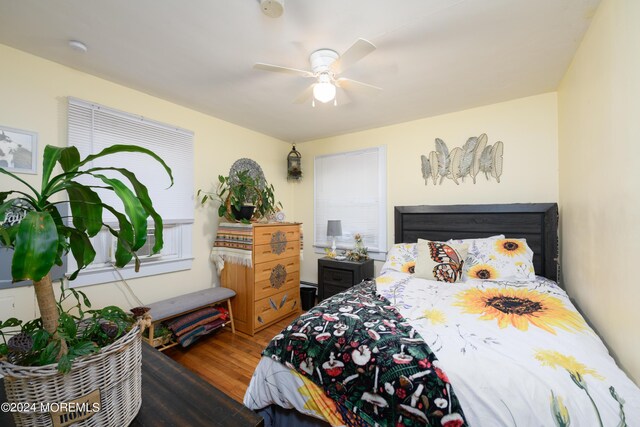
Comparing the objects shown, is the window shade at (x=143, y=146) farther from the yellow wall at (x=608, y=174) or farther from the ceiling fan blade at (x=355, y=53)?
the yellow wall at (x=608, y=174)

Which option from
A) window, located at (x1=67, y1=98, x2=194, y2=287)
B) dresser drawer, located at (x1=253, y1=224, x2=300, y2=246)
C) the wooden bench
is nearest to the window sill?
window, located at (x1=67, y1=98, x2=194, y2=287)

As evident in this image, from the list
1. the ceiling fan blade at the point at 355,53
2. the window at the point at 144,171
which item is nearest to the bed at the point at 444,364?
the ceiling fan blade at the point at 355,53

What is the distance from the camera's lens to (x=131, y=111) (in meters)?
2.36

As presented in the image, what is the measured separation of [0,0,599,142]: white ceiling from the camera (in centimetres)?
142

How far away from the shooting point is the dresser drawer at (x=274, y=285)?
9.09 ft

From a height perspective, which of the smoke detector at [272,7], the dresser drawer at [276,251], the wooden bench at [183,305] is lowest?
the wooden bench at [183,305]

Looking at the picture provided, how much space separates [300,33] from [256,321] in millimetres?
2593

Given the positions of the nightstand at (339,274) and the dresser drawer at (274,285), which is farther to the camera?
the nightstand at (339,274)

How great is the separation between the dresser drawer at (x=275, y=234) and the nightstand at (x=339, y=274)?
0.49m

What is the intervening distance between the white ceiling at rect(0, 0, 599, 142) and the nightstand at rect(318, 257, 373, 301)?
5.89 ft

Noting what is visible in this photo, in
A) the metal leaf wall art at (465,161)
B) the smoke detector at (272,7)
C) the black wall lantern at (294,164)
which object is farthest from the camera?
the black wall lantern at (294,164)

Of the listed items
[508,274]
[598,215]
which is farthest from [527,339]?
[508,274]

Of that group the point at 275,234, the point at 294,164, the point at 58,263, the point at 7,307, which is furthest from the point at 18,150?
the point at 294,164

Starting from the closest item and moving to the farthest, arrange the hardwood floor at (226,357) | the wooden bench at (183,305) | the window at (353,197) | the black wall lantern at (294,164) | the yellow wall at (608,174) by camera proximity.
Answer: the yellow wall at (608,174) < the hardwood floor at (226,357) < the wooden bench at (183,305) < the window at (353,197) < the black wall lantern at (294,164)
